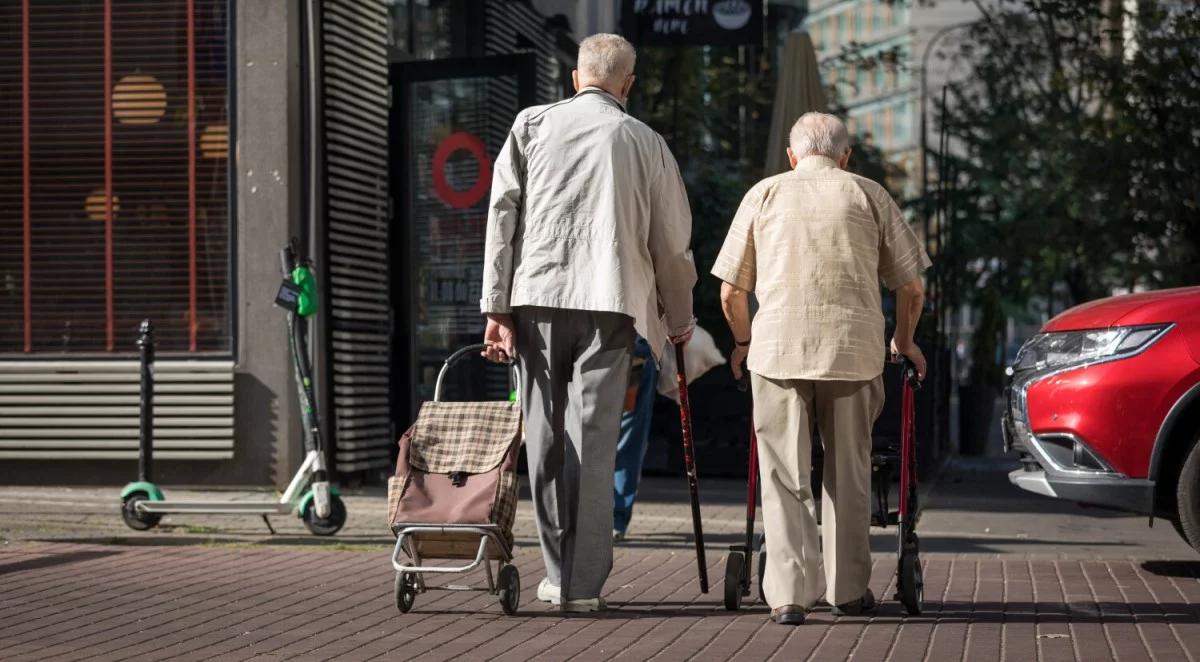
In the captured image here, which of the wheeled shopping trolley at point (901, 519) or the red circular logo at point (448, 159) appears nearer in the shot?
the wheeled shopping trolley at point (901, 519)

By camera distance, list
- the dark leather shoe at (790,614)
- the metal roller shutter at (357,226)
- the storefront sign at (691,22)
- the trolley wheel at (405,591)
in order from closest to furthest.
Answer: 1. the dark leather shoe at (790,614)
2. the trolley wheel at (405,591)
3. the metal roller shutter at (357,226)
4. the storefront sign at (691,22)

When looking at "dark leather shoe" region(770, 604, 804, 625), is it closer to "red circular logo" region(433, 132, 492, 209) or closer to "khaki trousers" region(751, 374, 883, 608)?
"khaki trousers" region(751, 374, 883, 608)

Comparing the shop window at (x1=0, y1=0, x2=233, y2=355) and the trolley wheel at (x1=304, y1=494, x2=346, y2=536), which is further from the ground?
the shop window at (x1=0, y1=0, x2=233, y2=355)

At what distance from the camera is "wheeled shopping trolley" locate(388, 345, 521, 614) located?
6.82 metres

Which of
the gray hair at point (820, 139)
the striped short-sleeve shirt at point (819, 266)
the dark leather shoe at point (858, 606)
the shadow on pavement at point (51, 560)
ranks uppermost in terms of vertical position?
the gray hair at point (820, 139)

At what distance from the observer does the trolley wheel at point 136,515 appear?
381 inches

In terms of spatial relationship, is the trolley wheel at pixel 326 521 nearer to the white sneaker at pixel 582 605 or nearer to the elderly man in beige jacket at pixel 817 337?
the white sneaker at pixel 582 605

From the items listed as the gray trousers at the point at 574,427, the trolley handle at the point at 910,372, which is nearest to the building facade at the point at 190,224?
the gray trousers at the point at 574,427

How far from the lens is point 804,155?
22.3 ft

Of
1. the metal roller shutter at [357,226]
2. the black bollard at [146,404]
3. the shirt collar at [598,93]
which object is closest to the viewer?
the shirt collar at [598,93]

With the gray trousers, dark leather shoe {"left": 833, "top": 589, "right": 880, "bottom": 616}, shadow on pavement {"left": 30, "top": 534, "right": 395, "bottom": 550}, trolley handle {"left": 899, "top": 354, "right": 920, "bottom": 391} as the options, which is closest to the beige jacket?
the gray trousers

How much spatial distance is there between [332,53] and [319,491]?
3984mm

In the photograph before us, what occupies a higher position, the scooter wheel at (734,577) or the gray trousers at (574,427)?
the gray trousers at (574,427)

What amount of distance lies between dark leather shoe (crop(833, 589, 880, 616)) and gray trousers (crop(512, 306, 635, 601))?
2.79ft
